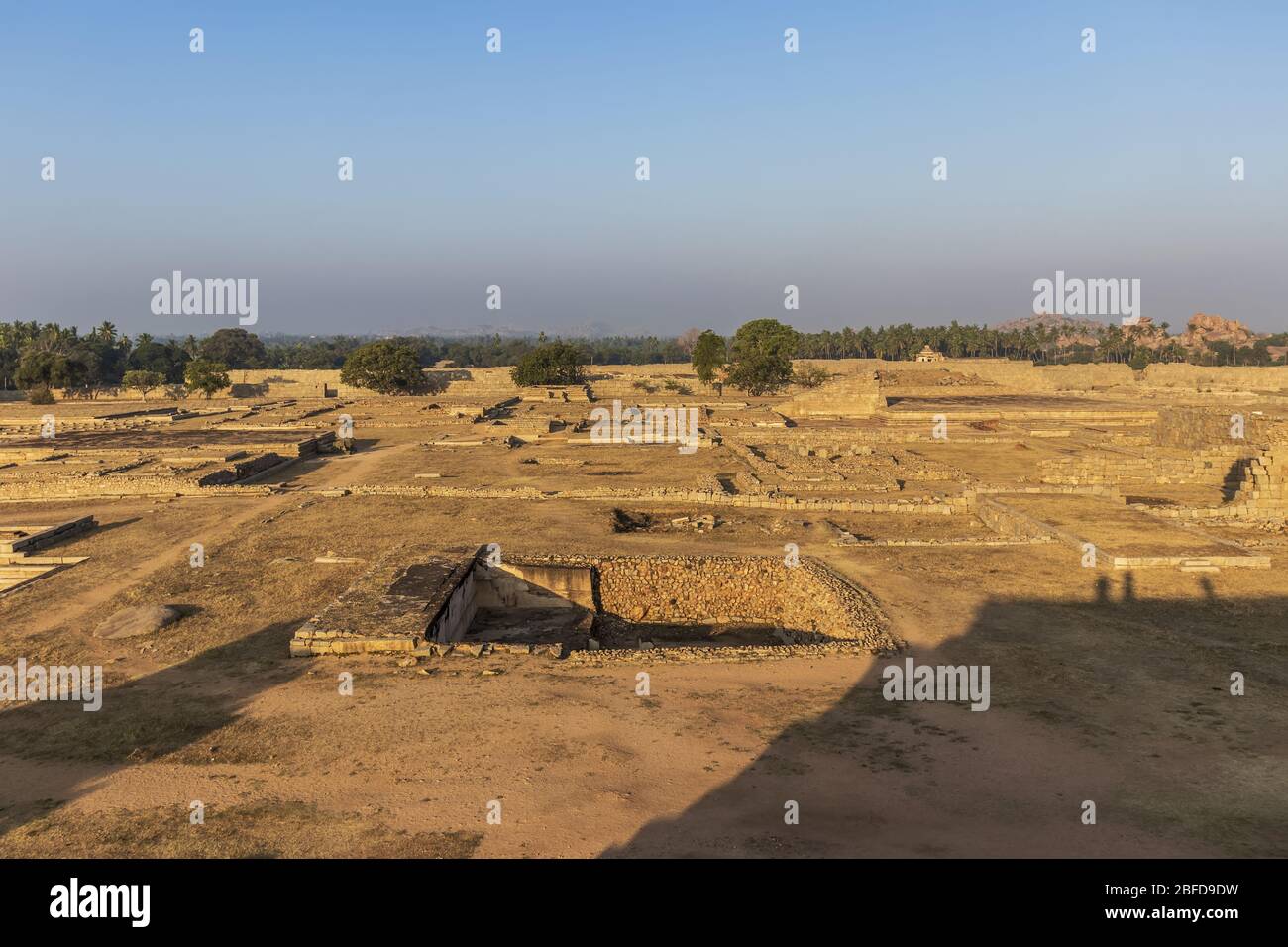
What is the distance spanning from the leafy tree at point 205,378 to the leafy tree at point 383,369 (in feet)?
27.3

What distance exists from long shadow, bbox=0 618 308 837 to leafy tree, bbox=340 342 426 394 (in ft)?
163

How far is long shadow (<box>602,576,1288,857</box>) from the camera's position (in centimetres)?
605

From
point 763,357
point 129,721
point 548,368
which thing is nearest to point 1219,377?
point 763,357

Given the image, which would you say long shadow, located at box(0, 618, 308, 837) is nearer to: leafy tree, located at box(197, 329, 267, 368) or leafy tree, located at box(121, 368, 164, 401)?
leafy tree, located at box(121, 368, 164, 401)

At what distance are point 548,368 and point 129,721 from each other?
52329 mm

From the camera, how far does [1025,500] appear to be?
18.5m

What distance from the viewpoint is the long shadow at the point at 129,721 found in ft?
23.8

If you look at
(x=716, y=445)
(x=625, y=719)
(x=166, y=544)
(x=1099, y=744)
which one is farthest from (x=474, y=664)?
(x=716, y=445)

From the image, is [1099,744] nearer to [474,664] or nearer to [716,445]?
[474,664]

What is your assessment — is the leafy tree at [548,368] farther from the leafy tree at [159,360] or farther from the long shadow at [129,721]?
the long shadow at [129,721]

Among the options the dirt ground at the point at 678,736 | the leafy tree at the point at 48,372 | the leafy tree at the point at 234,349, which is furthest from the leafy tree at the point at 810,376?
the leafy tree at the point at 234,349
